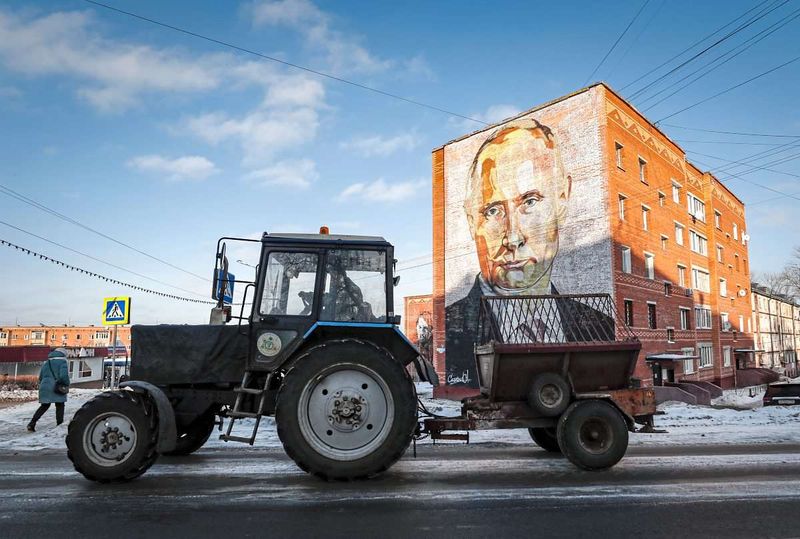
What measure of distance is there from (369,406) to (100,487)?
280 cm

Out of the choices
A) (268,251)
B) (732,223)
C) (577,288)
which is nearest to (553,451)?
(268,251)

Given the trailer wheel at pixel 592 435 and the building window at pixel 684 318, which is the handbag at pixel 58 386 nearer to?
the trailer wheel at pixel 592 435

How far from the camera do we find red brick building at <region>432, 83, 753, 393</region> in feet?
77.2

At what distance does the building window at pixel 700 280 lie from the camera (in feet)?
106

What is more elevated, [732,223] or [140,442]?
[732,223]

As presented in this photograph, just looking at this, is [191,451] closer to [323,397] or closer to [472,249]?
[323,397]

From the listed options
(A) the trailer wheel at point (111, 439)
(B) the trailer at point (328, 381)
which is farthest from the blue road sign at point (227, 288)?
(A) the trailer wheel at point (111, 439)

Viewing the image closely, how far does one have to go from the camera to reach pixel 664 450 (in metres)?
8.00

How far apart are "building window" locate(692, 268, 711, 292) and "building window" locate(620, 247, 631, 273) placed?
33.2 ft

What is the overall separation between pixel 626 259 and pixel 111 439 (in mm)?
23165

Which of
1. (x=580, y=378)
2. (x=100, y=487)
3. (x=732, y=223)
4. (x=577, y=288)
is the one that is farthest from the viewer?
(x=732, y=223)

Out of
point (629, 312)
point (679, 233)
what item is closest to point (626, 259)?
point (629, 312)

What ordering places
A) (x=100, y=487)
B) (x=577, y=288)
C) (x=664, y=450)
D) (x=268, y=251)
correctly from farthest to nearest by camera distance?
(x=577, y=288) → (x=664, y=450) → (x=268, y=251) → (x=100, y=487)

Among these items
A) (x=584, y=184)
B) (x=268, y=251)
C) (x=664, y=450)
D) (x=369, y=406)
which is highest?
(x=584, y=184)
